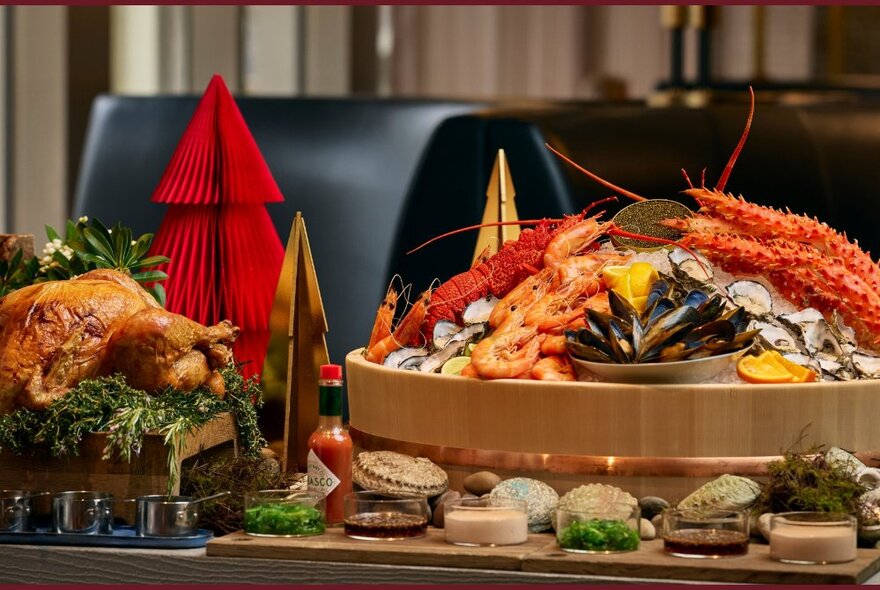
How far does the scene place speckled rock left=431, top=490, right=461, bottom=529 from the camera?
172 cm

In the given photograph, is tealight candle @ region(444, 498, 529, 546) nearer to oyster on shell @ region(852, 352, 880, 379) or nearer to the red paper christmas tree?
oyster on shell @ region(852, 352, 880, 379)

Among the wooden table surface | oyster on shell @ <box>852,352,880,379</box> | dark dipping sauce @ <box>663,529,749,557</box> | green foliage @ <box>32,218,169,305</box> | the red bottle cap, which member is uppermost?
green foliage @ <box>32,218,169,305</box>

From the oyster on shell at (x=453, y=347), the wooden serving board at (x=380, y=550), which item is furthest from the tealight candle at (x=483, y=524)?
the oyster on shell at (x=453, y=347)

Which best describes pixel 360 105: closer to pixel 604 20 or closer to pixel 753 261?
pixel 753 261

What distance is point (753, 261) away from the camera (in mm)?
2008

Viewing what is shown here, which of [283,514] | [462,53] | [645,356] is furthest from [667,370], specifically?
[462,53]

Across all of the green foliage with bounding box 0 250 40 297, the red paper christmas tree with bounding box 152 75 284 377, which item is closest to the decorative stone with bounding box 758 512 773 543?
the red paper christmas tree with bounding box 152 75 284 377

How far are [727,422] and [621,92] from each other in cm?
587

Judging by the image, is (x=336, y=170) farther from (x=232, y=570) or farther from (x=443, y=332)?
(x=232, y=570)

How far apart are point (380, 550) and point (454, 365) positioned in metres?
0.38

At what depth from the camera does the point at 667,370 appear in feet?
5.65

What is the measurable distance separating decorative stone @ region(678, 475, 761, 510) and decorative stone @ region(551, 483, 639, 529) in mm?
72

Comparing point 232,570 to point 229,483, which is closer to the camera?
point 232,570

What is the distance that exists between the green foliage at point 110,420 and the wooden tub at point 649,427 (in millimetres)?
353
